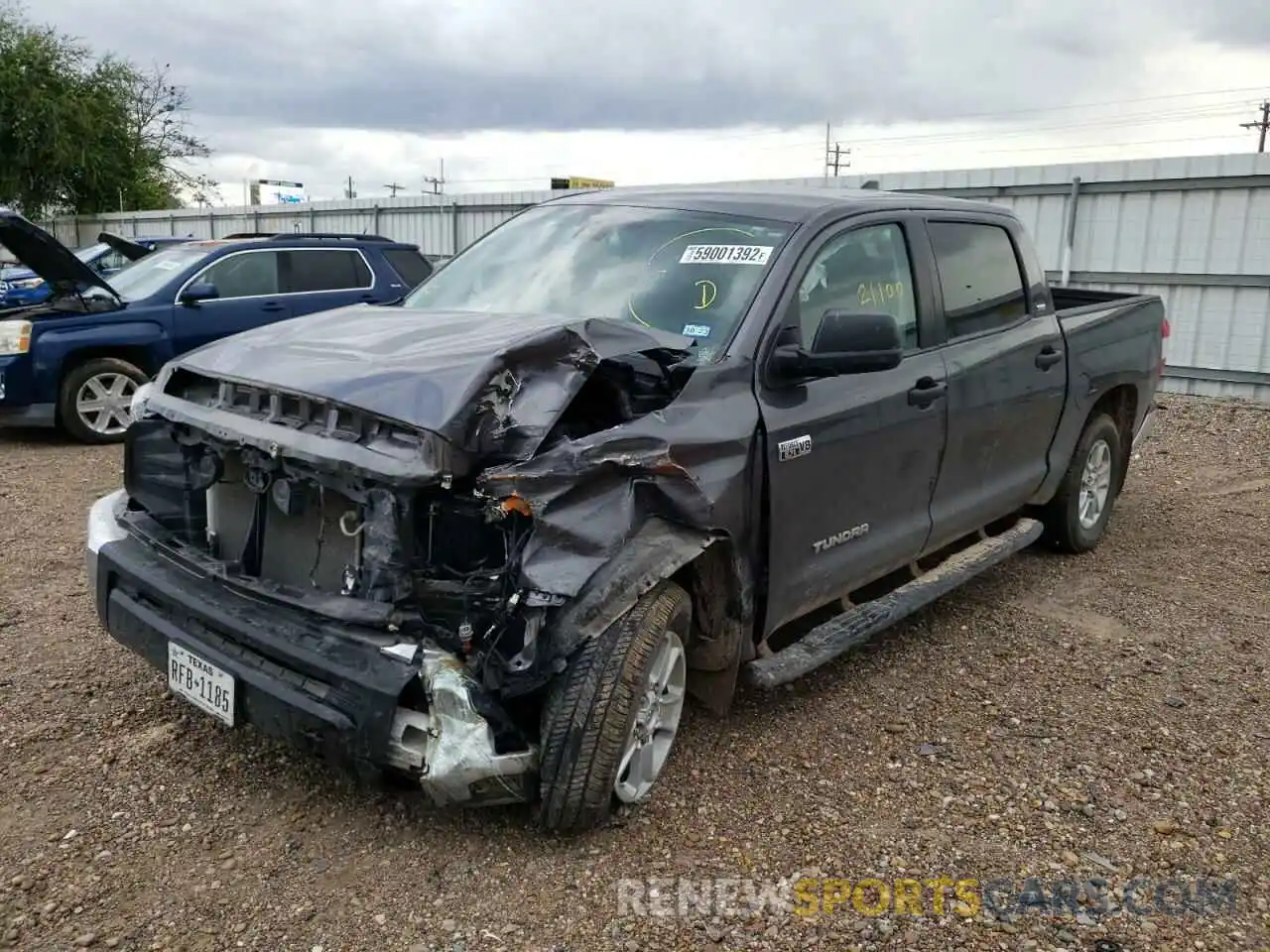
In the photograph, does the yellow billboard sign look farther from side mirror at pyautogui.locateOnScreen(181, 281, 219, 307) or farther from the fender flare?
the fender flare

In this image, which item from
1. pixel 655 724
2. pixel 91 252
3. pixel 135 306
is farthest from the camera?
pixel 91 252

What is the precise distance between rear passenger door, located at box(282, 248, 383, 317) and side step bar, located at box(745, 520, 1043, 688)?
6.50m

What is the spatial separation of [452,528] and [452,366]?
17.7 inches

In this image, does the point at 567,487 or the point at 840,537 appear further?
the point at 840,537

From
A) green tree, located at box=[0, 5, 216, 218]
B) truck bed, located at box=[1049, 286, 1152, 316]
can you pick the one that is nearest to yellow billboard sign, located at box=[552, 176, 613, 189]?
truck bed, located at box=[1049, 286, 1152, 316]

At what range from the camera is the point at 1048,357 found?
4.95 m

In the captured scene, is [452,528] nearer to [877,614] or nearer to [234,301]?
[877,614]

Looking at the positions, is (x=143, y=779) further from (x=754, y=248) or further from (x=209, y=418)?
(x=754, y=248)

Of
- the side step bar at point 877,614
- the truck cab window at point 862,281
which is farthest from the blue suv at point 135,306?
the side step bar at point 877,614

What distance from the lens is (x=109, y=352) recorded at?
328 inches

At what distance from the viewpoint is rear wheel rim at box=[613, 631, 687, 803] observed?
2941 millimetres

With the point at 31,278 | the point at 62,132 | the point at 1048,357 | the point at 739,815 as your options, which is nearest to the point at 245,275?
the point at 31,278

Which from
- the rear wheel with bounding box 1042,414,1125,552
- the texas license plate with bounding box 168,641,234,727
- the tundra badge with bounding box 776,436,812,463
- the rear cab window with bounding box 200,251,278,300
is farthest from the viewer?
the rear cab window with bounding box 200,251,278,300

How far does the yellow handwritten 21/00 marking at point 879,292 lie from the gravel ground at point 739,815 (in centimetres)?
148
